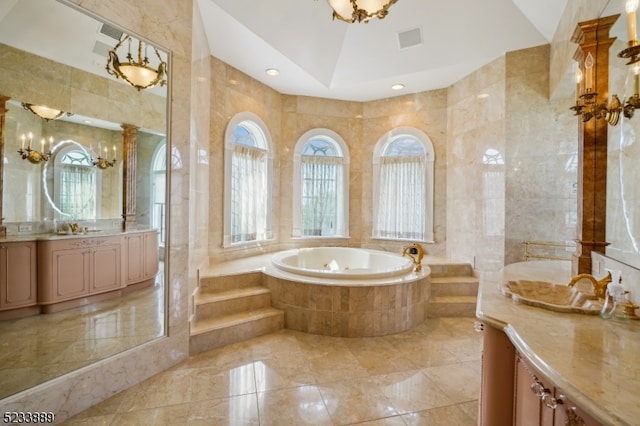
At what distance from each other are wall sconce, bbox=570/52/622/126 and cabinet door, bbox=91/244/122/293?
326 centimetres

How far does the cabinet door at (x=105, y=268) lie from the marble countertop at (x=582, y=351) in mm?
2530

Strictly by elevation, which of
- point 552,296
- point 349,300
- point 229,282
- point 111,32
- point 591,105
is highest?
point 111,32

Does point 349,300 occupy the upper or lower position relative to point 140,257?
lower

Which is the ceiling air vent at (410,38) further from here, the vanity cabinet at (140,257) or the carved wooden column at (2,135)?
the carved wooden column at (2,135)

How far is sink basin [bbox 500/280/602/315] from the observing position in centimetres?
137

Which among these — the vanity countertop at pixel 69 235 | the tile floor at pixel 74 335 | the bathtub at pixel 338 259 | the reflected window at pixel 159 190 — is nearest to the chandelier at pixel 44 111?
the reflected window at pixel 159 190

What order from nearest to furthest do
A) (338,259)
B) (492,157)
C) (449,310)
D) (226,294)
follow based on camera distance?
(226,294), (449,310), (492,157), (338,259)

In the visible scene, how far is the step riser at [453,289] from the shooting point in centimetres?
375

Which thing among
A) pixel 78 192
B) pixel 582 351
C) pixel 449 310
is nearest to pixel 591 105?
pixel 582 351

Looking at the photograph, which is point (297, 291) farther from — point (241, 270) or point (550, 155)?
point (550, 155)

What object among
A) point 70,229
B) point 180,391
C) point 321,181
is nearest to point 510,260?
point 321,181

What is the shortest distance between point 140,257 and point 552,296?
2.86m

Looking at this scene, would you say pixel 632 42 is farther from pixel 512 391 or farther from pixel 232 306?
pixel 232 306

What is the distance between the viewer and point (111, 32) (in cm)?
209
